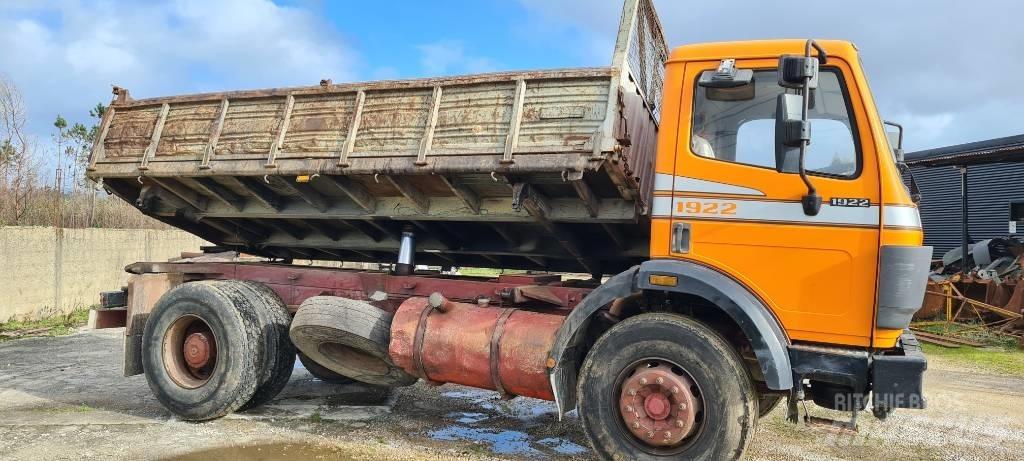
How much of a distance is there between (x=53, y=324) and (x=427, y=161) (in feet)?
32.0

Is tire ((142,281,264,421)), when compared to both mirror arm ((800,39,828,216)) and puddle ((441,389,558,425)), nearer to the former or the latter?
puddle ((441,389,558,425))

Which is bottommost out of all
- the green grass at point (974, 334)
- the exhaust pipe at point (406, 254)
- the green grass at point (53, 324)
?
the green grass at point (53, 324)

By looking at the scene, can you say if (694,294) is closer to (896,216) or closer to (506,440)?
(896,216)

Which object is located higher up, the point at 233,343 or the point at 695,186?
the point at 695,186

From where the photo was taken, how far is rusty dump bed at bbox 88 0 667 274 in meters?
4.70

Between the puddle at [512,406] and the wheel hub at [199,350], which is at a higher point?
the wheel hub at [199,350]

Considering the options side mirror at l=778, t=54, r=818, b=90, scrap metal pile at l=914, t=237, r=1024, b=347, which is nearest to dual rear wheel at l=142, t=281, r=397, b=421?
side mirror at l=778, t=54, r=818, b=90

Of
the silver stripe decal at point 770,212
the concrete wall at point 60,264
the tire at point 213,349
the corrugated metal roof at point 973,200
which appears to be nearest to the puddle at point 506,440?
the tire at point 213,349

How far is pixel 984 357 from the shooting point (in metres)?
9.52

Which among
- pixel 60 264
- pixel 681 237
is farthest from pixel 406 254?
pixel 60 264

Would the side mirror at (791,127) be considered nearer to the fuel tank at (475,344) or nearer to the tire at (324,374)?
the fuel tank at (475,344)

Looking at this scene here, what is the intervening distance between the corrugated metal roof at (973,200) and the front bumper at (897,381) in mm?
14599

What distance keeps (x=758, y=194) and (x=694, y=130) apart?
22.2 inches

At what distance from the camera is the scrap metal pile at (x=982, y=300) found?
11102mm
